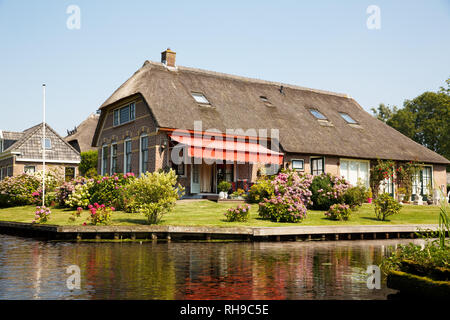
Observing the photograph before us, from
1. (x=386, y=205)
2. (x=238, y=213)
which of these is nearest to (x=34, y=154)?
(x=238, y=213)

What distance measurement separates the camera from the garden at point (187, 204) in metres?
15.8

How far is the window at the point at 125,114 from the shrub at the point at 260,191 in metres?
8.42

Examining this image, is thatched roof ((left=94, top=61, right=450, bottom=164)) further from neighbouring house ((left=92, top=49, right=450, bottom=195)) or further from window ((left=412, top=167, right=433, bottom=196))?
window ((left=412, top=167, right=433, bottom=196))

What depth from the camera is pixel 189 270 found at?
363 inches

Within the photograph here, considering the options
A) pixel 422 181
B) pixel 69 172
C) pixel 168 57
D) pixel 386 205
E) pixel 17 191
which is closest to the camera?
pixel 386 205

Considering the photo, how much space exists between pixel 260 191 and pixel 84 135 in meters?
30.9

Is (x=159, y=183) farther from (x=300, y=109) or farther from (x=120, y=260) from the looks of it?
(x=300, y=109)

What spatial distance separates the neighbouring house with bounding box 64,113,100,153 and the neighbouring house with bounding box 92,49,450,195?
1615 cm

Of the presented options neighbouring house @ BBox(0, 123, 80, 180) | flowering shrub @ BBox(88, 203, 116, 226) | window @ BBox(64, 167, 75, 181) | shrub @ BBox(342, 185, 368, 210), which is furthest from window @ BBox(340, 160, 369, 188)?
window @ BBox(64, 167, 75, 181)

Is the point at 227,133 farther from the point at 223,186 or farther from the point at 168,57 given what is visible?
the point at 168,57

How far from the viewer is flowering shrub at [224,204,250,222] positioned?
1678 centimetres

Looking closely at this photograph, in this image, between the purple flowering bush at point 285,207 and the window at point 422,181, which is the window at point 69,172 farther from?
the window at point 422,181
